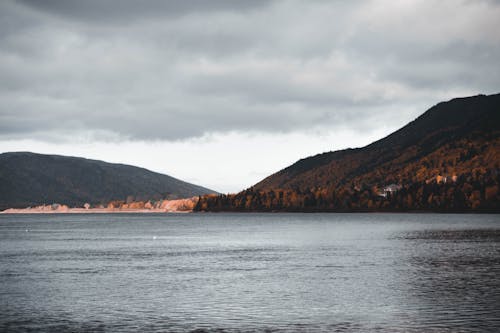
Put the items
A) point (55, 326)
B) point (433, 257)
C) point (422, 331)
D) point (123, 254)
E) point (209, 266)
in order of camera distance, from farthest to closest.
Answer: point (123, 254), point (433, 257), point (209, 266), point (55, 326), point (422, 331)

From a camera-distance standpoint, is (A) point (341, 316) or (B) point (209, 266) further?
(B) point (209, 266)

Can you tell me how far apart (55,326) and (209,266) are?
42.2 m

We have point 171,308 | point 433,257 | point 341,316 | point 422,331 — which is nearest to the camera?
point 422,331

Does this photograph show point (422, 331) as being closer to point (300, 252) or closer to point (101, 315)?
point (101, 315)

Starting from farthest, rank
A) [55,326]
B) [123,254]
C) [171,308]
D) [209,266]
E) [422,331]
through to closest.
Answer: [123,254] < [209,266] < [171,308] < [55,326] < [422,331]

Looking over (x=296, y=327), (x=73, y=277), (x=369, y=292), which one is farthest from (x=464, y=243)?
(x=296, y=327)

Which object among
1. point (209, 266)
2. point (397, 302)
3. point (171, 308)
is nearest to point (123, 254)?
point (209, 266)

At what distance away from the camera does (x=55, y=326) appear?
4188cm

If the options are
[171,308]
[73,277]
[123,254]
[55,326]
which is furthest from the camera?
[123,254]

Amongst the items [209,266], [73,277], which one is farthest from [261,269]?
[73,277]

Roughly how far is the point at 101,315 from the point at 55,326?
4597mm

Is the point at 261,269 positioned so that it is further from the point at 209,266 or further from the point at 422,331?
the point at 422,331

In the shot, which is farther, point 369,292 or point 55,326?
point 369,292

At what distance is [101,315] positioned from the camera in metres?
45.9
